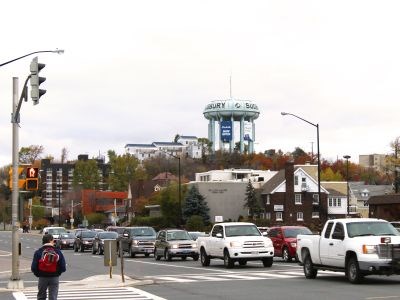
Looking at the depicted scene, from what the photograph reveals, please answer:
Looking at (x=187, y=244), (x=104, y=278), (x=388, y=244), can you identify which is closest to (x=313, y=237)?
(x=388, y=244)

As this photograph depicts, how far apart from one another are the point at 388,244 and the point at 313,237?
11.9ft

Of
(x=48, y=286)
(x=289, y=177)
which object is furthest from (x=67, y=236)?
(x=48, y=286)

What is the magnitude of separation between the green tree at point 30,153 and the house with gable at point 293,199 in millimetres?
96671

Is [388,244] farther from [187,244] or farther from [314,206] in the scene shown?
[314,206]

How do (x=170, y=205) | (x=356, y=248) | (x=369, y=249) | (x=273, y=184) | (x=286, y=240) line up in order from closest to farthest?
1. (x=369, y=249)
2. (x=356, y=248)
3. (x=286, y=240)
4. (x=170, y=205)
5. (x=273, y=184)

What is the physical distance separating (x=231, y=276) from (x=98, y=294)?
6.79 meters

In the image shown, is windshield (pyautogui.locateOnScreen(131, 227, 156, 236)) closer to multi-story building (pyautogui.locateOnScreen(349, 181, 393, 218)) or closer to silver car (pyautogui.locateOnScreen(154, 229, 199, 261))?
silver car (pyautogui.locateOnScreen(154, 229, 199, 261))

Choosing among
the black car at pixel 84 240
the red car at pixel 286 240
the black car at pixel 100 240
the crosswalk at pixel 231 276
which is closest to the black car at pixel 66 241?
the black car at pixel 84 240

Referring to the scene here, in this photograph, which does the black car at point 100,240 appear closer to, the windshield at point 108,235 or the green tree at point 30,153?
the windshield at point 108,235

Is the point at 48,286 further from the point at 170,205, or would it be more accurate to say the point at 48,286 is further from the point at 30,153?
the point at 30,153

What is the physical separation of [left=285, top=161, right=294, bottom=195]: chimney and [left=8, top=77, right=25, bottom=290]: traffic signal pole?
75595 mm

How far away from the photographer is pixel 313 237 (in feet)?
78.2

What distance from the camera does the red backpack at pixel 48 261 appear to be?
558 inches

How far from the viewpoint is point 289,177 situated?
97812 mm
